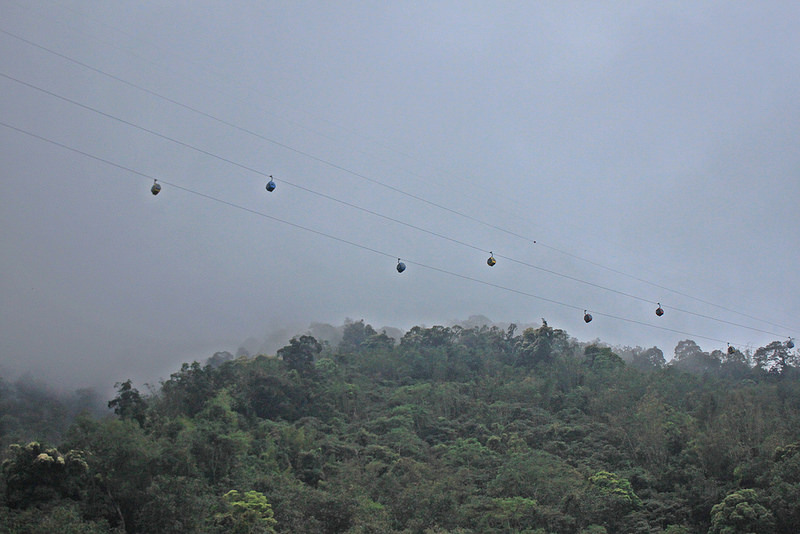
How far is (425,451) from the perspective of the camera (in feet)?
107

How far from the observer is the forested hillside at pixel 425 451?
20891 mm

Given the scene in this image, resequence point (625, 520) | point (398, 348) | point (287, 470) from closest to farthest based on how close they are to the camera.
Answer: point (625, 520) → point (287, 470) → point (398, 348)

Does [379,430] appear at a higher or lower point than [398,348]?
lower

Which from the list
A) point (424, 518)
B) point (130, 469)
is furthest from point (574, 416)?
point (130, 469)

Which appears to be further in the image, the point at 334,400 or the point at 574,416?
the point at 334,400

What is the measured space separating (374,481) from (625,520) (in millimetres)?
9383

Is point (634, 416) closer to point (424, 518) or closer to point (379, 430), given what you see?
point (379, 430)

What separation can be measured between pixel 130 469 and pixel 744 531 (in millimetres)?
20212

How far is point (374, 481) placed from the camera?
26656mm

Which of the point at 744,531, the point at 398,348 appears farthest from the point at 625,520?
the point at 398,348

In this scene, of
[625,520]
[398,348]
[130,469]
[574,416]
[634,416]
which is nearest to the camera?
[130,469]

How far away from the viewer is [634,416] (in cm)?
3384

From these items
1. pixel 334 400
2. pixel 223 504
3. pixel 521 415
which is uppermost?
pixel 521 415

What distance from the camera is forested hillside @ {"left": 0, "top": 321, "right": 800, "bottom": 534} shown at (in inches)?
822
